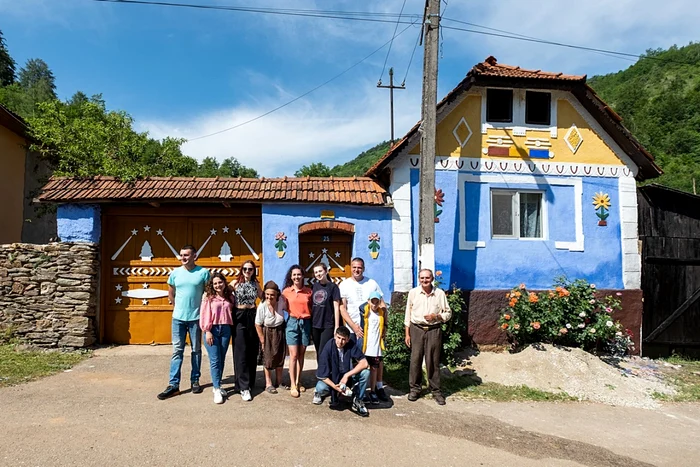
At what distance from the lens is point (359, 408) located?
521cm

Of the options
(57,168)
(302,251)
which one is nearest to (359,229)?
(302,251)

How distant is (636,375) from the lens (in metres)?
7.60

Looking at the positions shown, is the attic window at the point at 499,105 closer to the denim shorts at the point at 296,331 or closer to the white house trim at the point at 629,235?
the white house trim at the point at 629,235

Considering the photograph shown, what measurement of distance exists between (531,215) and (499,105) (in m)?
2.16

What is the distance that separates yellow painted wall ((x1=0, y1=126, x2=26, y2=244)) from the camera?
11.4 meters

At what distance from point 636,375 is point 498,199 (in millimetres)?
3669

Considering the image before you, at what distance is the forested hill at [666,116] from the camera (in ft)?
116

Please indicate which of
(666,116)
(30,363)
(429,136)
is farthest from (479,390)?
(666,116)

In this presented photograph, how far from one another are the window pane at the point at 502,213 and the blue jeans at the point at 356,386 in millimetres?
4497

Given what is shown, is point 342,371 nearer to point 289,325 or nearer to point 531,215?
point 289,325

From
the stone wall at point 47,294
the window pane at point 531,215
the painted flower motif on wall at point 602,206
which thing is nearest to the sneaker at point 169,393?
the stone wall at point 47,294

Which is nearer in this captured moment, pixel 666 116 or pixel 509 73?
pixel 509 73

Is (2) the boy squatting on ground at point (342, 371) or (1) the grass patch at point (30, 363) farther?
(1) the grass patch at point (30, 363)

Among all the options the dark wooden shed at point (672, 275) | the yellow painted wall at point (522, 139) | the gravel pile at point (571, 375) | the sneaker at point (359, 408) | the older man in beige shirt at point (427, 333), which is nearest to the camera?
the sneaker at point (359, 408)
